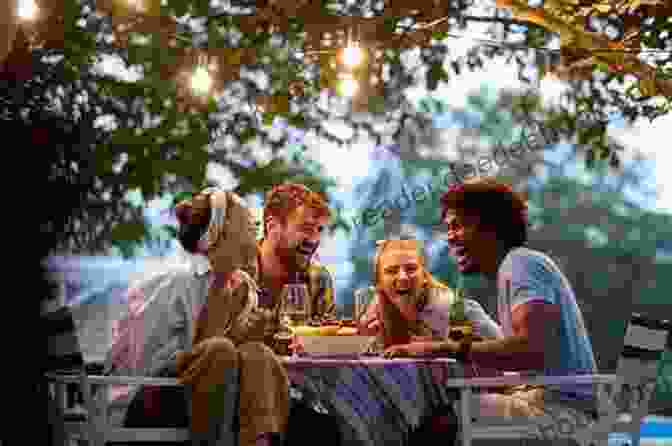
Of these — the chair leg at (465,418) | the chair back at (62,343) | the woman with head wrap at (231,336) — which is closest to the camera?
the woman with head wrap at (231,336)

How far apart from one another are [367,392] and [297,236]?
102 centimetres

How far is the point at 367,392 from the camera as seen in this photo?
326 cm

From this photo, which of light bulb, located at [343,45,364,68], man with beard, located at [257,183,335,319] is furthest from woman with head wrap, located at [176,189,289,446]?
light bulb, located at [343,45,364,68]

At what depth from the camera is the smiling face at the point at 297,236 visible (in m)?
4.16

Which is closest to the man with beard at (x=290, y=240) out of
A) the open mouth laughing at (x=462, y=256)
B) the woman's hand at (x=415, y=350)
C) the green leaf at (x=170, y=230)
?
the open mouth laughing at (x=462, y=256)

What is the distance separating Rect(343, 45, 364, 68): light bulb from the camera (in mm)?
4398

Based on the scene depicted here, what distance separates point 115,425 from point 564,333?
136 cm

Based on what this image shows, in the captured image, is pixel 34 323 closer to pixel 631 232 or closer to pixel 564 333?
pixel 564 333

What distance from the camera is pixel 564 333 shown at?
3545 millimetres

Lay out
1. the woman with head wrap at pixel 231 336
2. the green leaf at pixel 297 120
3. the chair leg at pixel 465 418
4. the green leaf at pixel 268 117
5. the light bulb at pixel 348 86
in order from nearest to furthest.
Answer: the woman with head wrap at pixel 231 336 → the chair leg at pixel 465 418 → the light bulb at pixel 348 86 → the green leaf at pixel 268 117 → the green leaf at pixel 297 120

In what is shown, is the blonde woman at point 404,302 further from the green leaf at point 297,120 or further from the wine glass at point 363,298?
the green leaf at point 297,120

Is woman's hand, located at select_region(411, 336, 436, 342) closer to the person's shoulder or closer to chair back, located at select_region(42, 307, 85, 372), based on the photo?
the person's shoulder

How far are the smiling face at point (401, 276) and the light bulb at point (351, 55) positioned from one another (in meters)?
0.89

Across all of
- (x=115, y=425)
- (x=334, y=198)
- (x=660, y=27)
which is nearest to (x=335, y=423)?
(x=115, y=425)
